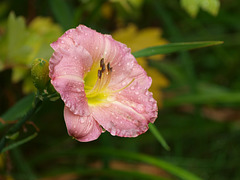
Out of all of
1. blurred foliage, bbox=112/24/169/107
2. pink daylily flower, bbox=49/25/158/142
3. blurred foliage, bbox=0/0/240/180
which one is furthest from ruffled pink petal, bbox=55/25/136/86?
blurred foliage, bbox=112/24/169/107

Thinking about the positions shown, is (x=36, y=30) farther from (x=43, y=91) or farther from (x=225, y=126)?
(x=225, y=126)

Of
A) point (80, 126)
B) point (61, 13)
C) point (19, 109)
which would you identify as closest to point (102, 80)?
point (80, 126)

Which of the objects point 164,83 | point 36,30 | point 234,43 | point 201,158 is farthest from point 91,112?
point 234,43

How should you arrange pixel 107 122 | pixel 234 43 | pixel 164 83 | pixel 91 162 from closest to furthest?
pixel 107 122
pixel 164 83
pixel 91 162
pixel 234 43

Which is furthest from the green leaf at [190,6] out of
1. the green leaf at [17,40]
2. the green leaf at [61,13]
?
the green leaf at [17,40]

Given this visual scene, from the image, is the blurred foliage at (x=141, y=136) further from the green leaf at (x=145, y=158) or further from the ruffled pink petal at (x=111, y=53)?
the ruffled pink petal at (x=111, y=53)

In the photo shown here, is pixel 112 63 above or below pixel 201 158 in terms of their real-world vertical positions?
above

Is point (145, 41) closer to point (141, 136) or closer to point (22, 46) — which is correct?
point (141, 136)
